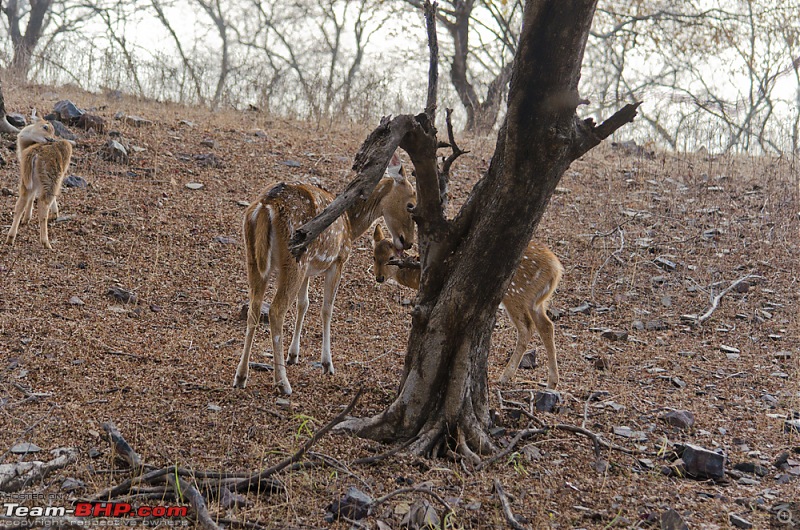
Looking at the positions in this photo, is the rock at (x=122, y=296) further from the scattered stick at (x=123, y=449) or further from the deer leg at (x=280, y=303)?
the scattered stick at (x=123, y=449)

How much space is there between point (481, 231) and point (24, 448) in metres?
2.89

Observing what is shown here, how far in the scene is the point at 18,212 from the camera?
8742 mm

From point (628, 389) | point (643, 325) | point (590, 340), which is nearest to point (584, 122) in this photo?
point (628, 389)

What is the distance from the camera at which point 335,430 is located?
16.3 feet

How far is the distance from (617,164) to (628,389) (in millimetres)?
8597

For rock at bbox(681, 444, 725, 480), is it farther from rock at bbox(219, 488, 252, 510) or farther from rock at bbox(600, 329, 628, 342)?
rock at bbox(600, 329, 628, 342)

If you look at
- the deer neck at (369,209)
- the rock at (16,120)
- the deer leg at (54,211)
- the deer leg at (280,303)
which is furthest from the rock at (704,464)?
the rock at (16,120)

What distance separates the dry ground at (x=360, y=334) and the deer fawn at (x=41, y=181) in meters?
0.24

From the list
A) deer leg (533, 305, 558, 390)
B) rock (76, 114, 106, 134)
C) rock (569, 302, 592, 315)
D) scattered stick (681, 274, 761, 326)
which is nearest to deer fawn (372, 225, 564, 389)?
deer leg (533, 305, 558, 390)

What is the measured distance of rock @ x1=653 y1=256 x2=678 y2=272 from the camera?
10.2 m

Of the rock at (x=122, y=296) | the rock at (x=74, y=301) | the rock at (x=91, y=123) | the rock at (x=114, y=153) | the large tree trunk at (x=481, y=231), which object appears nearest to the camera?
the large tree trunk at (x=481, y=231)

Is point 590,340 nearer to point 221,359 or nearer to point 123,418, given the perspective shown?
point 221,359

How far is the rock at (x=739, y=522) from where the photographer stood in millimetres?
4020

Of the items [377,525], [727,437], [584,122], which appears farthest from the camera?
[727,437]
